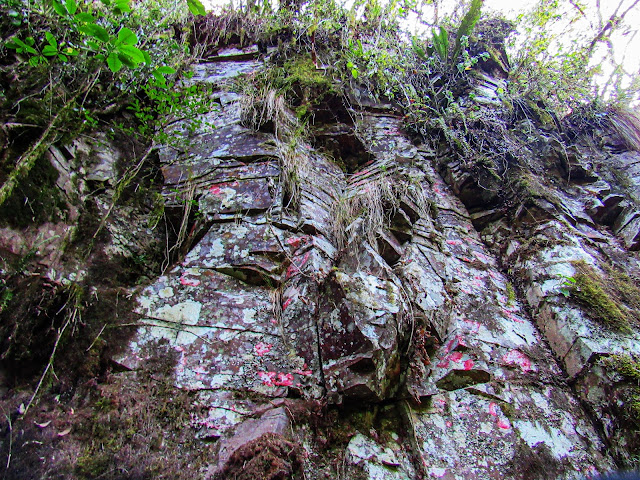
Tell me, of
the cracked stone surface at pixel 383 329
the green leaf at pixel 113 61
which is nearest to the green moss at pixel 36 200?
the cracked stone surface at pixel 383 329

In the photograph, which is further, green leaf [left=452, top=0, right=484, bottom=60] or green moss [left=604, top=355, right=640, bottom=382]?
green leaf [left=452, top=0, right=484, bottom=60]

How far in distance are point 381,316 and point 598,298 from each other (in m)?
1.94

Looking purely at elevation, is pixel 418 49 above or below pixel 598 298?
above

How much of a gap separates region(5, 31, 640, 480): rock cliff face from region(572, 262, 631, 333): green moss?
0.01m

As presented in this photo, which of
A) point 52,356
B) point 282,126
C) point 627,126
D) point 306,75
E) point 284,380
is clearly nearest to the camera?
point 52,356

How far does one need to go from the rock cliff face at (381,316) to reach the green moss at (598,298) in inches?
0.6

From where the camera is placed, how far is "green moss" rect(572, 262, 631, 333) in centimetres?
280

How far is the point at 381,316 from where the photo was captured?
2328 millimetres

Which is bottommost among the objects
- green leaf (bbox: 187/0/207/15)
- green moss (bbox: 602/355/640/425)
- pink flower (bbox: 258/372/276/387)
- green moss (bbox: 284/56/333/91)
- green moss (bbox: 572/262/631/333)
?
pink flower (bbox: 258/372/276/387)

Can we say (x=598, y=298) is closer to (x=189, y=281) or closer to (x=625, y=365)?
(x=625, y=365)

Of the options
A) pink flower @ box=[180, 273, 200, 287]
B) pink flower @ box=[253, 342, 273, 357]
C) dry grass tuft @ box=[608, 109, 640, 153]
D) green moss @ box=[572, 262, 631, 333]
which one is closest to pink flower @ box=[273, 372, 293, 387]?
pink flower @ box=[253, 342, 273, 357]

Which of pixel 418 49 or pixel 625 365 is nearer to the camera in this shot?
pixel 625 365

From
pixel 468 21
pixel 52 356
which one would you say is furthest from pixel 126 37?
pixel 468 21

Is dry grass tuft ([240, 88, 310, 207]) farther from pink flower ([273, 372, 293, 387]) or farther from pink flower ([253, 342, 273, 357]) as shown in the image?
pink flower ([273, 372, 293, 387])
